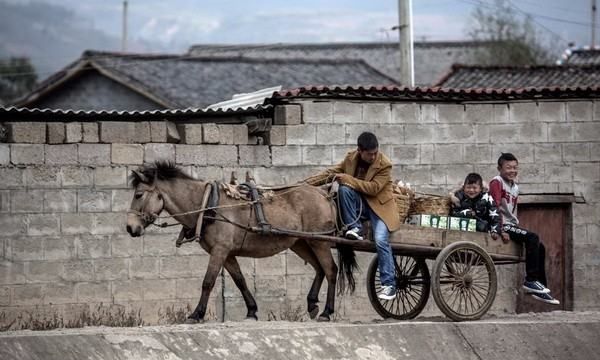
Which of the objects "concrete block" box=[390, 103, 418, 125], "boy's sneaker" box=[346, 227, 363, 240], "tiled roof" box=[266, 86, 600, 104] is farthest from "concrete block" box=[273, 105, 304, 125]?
"boy's sneaker" box=[346, 227, 363, 240]

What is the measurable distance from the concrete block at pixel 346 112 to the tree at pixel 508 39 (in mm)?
37346

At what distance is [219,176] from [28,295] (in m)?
2.89

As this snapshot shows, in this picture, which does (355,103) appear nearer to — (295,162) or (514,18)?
(295,162)

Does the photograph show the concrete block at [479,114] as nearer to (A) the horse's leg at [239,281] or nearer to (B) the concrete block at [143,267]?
(B) the concrete block at [143,267]

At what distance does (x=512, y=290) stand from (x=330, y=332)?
5.78m

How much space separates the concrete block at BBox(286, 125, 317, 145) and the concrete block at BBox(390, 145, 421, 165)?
1183 mm

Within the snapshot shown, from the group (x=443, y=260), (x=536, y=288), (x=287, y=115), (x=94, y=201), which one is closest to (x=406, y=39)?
(x=287, y=115)

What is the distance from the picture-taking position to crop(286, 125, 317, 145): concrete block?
15.8 meters

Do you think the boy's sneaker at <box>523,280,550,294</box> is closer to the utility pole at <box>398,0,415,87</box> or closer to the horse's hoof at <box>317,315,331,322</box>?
the horse's hoof at <box>317,315,331,322</box>

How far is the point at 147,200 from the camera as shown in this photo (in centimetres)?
1221

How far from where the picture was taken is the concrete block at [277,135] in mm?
15773

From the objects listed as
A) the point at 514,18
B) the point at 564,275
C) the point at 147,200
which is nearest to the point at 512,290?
the point at 564,275


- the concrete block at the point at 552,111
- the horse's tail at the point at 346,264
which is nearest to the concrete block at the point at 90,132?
the horse's tail at the point at 346,264

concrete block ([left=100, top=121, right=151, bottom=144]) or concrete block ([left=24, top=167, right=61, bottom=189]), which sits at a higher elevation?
concrete block ([left=100, top=121, right=151, bottom=144])
